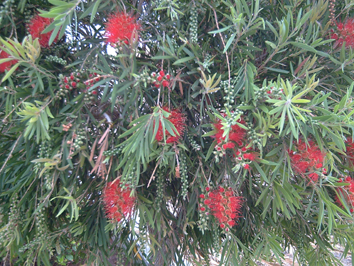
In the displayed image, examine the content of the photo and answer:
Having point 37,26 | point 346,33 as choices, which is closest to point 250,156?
point 346,33

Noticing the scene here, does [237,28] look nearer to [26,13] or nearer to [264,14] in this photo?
[264,14]

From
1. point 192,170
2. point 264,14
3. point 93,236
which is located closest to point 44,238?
point 93,236

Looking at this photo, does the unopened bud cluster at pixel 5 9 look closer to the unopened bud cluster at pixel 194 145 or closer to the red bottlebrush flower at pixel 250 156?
the unopened bud cluster at pixel 194 145

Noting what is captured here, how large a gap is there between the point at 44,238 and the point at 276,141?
3.51 feet

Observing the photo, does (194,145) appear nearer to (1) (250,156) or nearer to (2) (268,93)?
(1) (250,156)

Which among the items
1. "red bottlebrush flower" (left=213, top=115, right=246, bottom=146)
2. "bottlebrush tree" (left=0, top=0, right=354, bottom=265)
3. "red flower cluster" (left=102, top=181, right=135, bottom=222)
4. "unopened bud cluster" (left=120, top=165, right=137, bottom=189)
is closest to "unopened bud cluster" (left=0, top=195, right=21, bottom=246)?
"bottlebrush tree" (left=0, top=0, right=354, bottom=265)

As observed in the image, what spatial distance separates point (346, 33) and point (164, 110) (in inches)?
A: 32.9

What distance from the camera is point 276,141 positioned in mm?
1063

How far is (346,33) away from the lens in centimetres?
108

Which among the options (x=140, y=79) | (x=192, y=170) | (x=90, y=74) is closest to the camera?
(x=140, y=79)

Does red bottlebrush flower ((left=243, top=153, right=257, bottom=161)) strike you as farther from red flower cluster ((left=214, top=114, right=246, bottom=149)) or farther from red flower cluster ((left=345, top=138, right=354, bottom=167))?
red flower cluster ((left=345, top=138, right=354, bottom=167))

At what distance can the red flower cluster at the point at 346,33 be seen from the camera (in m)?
1.08

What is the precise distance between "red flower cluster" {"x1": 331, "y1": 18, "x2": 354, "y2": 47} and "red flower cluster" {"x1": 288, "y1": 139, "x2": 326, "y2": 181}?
1.48 feet

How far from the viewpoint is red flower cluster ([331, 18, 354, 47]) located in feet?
3.55
